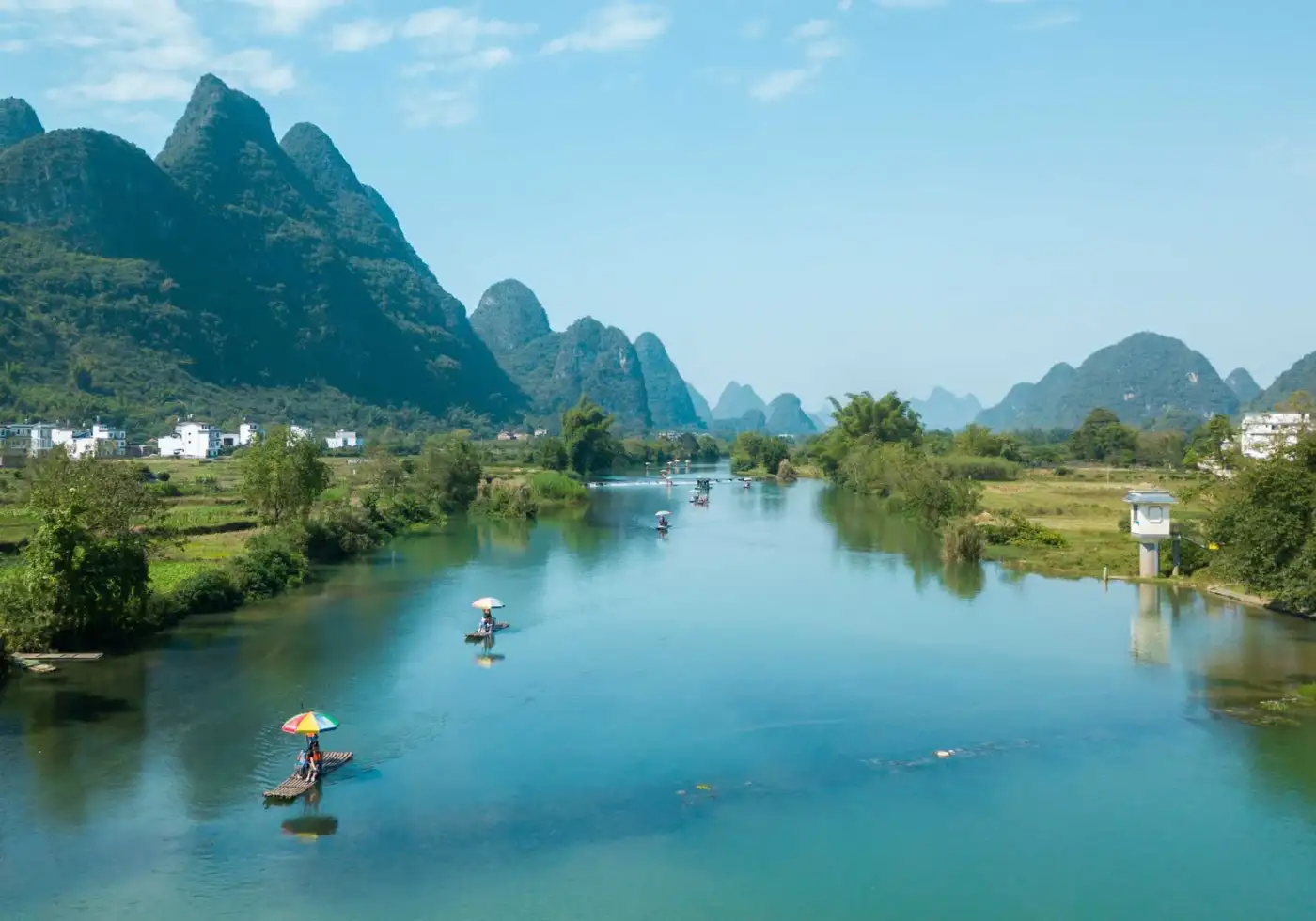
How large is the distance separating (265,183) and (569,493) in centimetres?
11570

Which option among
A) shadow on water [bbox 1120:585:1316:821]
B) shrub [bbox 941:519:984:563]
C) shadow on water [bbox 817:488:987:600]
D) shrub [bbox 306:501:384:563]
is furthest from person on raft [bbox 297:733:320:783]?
shrub [bbox 941:519:984:563]

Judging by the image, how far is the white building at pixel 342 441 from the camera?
99988 mm

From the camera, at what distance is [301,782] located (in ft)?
47.2

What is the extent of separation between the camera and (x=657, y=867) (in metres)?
12.3

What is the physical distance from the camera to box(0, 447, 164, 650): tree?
2016 cm

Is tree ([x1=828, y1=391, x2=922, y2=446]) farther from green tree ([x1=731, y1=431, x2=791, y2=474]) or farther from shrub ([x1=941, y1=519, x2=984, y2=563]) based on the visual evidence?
shrub ([x1=941, y1=519, x2=984, y2=563])

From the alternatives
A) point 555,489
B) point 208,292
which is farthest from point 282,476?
point 208,292

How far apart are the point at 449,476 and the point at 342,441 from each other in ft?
178

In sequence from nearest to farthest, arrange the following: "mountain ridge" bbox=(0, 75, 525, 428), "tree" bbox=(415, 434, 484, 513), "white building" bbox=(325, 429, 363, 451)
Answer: "tree" bbox=(415, 434, 484, 513)
"mountain ridge" bbox=(0, 75, 525, 428)
"white building" bbox=(325, 429, 363, 451)

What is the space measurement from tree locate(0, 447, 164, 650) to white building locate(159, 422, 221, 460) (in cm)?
5718

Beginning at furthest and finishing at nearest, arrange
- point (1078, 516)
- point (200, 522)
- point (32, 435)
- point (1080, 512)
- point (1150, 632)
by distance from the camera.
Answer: point (32, 435) → point (1080, 512) → point (1078, 516) → point (200, 522) → point (1150, 632)

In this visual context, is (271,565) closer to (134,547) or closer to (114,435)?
(134,547)

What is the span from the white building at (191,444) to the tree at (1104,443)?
234ft

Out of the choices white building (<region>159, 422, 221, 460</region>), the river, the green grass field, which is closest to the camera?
the river
